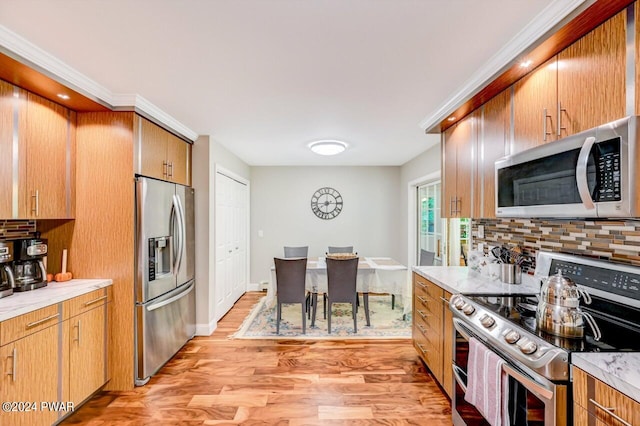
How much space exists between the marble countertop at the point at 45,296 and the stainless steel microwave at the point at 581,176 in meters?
2.93

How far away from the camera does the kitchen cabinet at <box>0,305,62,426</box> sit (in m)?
1.72

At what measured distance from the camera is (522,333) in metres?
1.40

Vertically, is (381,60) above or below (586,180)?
above

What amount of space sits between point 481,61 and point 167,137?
2.78 meters

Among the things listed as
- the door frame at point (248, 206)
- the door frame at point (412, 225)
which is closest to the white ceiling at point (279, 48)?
the door frame at point (248, 206)

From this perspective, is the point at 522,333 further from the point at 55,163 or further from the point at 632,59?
the point at 55,163

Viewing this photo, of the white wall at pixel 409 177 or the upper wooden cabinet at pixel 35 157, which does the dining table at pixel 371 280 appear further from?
the upper wooden cabinet at pixel 35 157

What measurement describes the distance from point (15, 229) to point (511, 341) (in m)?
3.34

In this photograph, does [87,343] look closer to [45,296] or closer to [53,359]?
[53,359]

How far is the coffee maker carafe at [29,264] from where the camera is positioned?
2152 millimetres

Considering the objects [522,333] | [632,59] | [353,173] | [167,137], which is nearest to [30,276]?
[167,137]

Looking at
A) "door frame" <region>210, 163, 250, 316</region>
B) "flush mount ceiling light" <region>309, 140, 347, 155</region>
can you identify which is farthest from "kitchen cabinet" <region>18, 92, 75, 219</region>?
"flush mount ceiling light" <region>309, 140, 347, 155</region>

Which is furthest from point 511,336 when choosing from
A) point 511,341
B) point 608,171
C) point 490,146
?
point 490,146

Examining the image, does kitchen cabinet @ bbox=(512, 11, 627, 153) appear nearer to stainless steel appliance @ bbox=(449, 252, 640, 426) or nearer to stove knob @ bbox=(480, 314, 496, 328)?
stainless steel appliance @ bbox=(449, 252, 640, 426)
